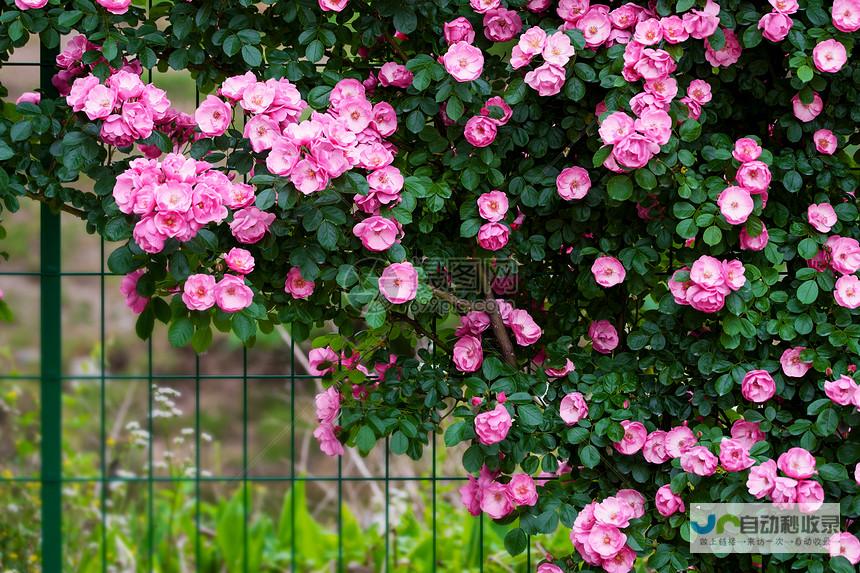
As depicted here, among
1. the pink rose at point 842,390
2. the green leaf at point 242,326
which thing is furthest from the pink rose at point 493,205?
the pink rose at point 842,390

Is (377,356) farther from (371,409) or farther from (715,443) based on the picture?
(715,443)

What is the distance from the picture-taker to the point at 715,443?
1.90 meters

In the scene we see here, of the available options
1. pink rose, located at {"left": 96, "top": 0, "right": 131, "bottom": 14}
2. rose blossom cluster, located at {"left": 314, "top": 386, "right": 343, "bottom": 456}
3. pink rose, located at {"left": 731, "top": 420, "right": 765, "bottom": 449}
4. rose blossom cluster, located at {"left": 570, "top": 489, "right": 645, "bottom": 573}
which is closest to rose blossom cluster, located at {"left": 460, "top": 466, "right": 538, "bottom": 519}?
rose blossom cluster, located at {"left": 570, "top": 489, "right": 645, "bottom": 573}

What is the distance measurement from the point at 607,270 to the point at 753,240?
0.30 metres

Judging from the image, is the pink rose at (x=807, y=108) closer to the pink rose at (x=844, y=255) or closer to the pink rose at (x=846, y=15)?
the pink rose at (x=846, y=15)

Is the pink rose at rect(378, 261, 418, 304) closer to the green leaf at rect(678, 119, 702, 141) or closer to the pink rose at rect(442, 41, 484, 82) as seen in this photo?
the pink rose at rect(442, 41, 484, 82)

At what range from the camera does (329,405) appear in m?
2.11

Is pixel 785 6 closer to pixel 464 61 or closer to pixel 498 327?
pixel 464 61

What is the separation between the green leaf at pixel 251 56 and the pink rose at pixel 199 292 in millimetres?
469

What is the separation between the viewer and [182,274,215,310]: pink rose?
1.70 m

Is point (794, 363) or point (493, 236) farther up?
point (493, 236)

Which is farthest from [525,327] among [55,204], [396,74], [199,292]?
[55,204]

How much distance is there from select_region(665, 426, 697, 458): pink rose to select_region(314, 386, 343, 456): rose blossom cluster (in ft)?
2.41

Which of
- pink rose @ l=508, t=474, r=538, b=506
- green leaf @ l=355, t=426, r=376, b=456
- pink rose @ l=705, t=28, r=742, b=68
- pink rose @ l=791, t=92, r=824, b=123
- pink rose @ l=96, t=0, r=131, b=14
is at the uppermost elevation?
pink rose @ l=96, t=0, r=131, b=14
